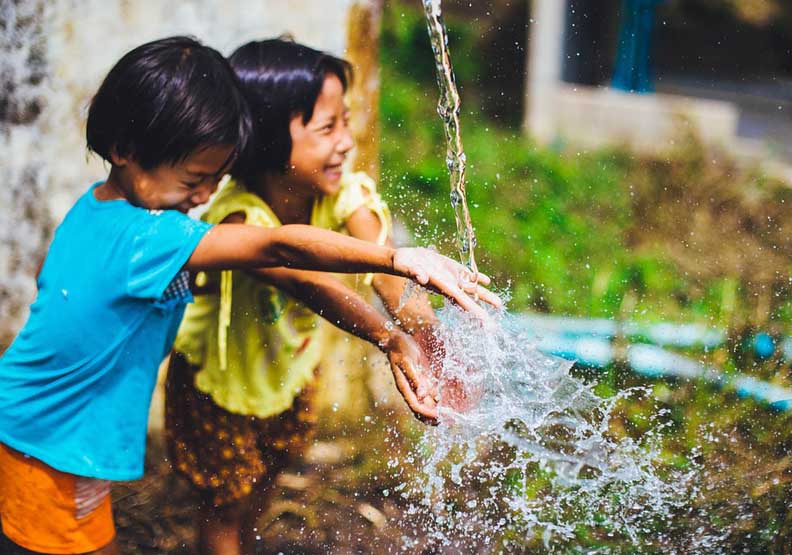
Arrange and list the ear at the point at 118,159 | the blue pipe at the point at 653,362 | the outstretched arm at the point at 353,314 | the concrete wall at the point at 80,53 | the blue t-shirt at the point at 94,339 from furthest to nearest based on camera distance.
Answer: the concrete wall at the point at 80,53 → the blue pipe at the point at 653,362 → the outstretched arm at the point at 353,314 → the ear at the point at 118,159 → the blue t-shirt at the point at 94,339

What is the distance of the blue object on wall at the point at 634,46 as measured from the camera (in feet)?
20.9

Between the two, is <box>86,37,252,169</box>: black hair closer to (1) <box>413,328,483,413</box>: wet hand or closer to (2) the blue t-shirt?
(2) the blue t-shirt

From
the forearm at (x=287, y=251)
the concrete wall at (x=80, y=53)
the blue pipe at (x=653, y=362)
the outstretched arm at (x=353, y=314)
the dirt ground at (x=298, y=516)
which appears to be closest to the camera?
the forearm at (x=287, y=251)

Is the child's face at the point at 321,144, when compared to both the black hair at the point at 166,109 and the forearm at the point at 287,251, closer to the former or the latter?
the black hair at the point at 166,109

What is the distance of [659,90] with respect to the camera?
7.48 m

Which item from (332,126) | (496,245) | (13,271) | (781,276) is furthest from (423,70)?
(332,126)

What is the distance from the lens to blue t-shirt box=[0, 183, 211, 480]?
6.01ft

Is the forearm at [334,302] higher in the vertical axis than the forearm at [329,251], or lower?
lower

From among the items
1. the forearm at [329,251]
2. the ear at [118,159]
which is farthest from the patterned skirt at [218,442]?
the forearm at [329,251]

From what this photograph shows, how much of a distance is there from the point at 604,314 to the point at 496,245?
37.2 inches

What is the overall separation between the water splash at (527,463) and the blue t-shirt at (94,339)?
25.0 inches

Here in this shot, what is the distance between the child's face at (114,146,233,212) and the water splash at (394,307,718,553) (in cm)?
60

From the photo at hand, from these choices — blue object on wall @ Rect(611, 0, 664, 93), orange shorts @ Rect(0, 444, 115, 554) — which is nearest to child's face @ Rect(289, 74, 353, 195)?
orange shorts @ Rect(0, 444, 115, 554)

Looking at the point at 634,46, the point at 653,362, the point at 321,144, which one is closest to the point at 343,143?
the point at 321,144
